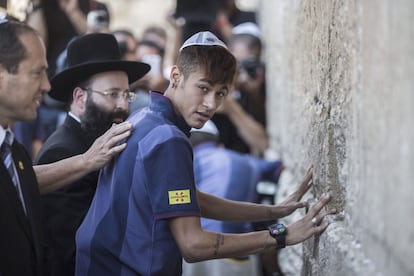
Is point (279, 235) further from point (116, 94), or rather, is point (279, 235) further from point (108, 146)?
point (116, 94)

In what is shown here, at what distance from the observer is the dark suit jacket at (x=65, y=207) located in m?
4.38

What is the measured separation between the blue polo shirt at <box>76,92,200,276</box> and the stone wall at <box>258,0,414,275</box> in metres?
0.58

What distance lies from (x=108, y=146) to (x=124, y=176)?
280 millimetres

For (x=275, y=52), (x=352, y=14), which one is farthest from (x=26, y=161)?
(x=275, y=52)

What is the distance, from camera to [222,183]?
5.54m

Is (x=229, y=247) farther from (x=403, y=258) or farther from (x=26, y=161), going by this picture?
(x=26, y=161)

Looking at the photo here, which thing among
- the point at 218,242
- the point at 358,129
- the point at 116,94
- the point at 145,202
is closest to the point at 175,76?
the point at 145,202

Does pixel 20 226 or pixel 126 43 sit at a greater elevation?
pixel 126 43

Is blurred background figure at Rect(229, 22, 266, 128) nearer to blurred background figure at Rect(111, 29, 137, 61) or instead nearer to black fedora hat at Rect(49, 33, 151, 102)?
blurred background figure at Rect(111, 29, 137, 61)

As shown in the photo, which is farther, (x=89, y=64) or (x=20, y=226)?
(x=89, y=64)

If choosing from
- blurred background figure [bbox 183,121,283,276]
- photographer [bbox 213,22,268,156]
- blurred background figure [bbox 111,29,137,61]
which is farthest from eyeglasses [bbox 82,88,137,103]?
photographer [bbox 213,22,268,156]

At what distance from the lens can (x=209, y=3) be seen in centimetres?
761

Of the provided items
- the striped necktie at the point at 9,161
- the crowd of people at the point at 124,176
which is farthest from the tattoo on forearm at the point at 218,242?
the striped necktie at the point at 9,161

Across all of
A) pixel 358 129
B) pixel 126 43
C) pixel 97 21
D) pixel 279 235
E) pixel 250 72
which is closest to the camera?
pixel 358 129
